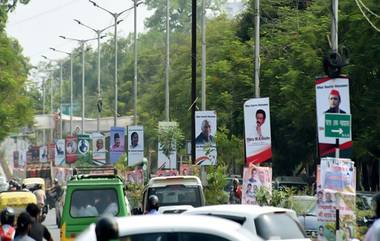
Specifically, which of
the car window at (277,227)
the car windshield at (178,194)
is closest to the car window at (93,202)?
the car windshield at (178,194)

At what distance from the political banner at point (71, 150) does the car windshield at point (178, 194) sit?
49.6 m

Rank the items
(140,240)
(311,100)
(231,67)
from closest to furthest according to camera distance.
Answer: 1. (140,240)
2. (311,100)
3. (231,67)

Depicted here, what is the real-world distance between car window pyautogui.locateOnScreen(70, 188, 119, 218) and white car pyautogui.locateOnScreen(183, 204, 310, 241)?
7521 millimetres

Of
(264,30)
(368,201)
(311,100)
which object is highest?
(264,30)

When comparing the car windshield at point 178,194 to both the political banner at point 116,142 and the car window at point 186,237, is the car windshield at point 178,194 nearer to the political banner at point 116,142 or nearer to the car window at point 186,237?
the car window at point 186,237

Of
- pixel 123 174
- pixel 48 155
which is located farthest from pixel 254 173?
pixel 48 155

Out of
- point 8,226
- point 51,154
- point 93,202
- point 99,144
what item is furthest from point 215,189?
point 51,154

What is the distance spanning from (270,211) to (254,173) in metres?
12.9

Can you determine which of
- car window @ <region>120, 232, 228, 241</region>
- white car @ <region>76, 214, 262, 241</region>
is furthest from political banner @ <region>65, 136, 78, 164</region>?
car window @ <region>120, 232, 228, 241</region>

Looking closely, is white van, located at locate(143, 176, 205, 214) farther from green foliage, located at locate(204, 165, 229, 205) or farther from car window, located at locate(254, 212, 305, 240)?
car window, located at locate(254, 212, 305, 240)

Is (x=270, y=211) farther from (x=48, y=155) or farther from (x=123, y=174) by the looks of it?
(x=48, y=155)

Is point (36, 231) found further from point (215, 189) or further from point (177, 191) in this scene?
point (215, 189)

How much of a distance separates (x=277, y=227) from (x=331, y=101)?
4600 mm

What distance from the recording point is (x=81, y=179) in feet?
87.6
